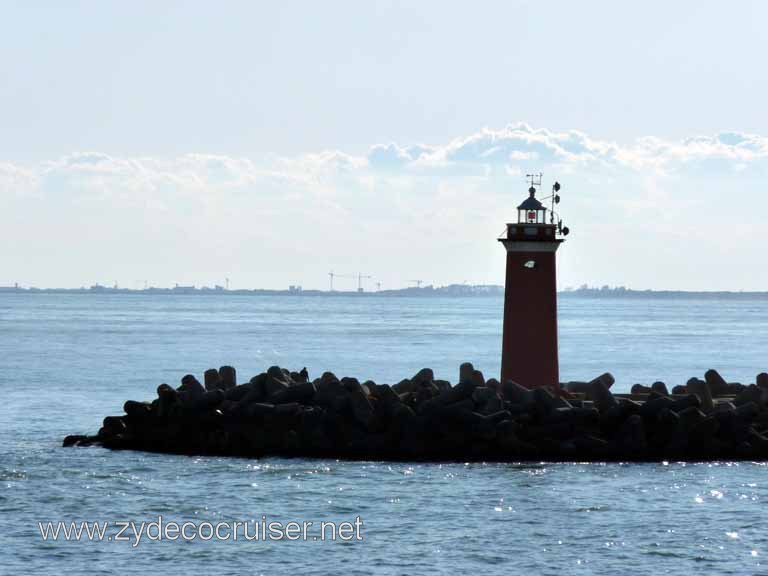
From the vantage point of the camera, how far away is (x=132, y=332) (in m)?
105

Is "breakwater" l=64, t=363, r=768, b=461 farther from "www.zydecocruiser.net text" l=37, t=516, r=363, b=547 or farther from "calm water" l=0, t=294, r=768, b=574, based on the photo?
"www.zydecocruiser.net text" l=37, t=516, r=363, b=547

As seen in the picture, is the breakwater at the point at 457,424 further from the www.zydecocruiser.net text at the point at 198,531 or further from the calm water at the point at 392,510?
the www.zydecocruiser.net text at the point at 198,531

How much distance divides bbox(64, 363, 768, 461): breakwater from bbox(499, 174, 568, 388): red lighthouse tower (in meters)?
0.56

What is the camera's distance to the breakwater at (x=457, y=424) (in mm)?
27859

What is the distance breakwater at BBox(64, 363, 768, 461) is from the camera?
2786cm

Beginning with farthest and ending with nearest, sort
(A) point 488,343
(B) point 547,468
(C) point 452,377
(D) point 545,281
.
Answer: (A) point 488,343
(C) point 452,377
(D) point 545,281
(B) point 547,468

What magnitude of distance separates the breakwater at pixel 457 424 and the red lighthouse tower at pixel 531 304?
558 mm

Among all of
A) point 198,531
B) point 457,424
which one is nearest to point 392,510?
point 198,531

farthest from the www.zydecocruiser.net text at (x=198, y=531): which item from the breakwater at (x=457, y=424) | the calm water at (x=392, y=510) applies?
the breakwater at (x=457, y=424)

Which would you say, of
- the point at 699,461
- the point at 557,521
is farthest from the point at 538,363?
the point at 557,521

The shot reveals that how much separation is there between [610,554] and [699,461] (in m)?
7.52

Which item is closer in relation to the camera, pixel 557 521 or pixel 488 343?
pixel 557 521

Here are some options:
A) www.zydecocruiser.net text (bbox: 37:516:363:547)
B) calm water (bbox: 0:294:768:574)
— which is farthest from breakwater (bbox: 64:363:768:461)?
www.zydecocruiser.net text (bbox: 37:516:363:547)

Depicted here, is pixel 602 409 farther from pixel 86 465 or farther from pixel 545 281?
pixel 86 465
